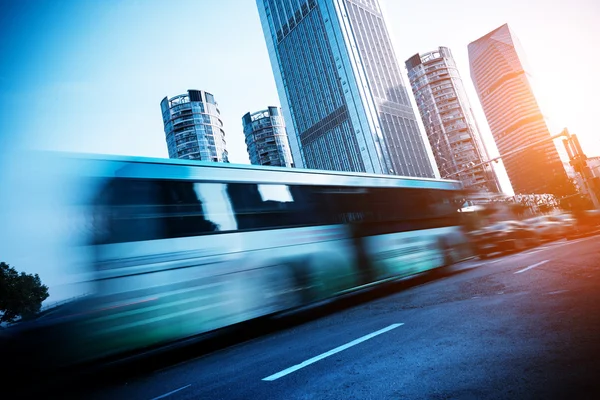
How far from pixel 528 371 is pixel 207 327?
4.31 m

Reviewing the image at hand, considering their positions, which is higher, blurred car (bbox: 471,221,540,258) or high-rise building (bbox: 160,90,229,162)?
high-rise building (bbox: 160,90,229,162)

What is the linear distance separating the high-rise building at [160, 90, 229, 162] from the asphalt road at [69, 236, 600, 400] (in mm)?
78986

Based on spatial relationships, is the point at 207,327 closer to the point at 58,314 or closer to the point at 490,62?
the point at 58,314

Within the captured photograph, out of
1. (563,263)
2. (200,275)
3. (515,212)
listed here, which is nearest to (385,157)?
(515,212)

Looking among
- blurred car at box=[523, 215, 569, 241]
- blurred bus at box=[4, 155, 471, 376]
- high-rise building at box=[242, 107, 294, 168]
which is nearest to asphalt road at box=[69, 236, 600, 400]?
blurred bus at box=[4, 155, 471, 376]

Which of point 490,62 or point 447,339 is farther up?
point 490,62

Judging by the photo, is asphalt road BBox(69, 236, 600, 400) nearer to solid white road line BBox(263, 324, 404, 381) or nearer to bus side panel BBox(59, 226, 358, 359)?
solid white road line BBox(263, 324, 404, 381)

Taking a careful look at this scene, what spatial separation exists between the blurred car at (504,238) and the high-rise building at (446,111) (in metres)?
68.3

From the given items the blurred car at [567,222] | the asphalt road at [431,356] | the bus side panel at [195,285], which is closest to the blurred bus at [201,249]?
the bus side panel at [195,285]

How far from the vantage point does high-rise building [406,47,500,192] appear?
80375 mm

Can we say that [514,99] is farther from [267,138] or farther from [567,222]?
[567,222]

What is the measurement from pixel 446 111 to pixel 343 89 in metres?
41.4

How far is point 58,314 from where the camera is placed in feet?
14.1

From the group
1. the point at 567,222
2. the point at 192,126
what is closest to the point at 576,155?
the point at 567,222
